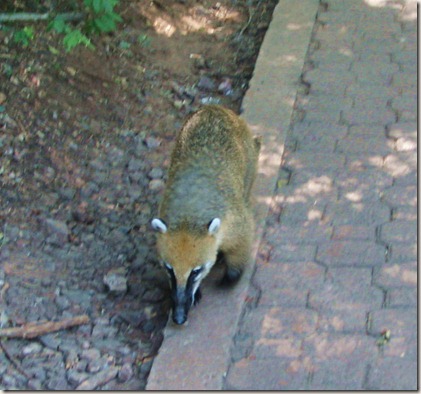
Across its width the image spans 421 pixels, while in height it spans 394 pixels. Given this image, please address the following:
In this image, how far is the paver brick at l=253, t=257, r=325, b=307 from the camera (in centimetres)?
532

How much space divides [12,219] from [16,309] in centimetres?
86

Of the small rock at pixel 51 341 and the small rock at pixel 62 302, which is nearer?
the small rock at pixel 51 341

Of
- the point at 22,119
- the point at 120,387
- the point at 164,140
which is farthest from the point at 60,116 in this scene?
the point at 120,387

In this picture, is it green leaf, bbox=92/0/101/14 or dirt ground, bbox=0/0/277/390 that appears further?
green leaf, bbox=92/0/101/14

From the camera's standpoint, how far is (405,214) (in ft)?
19.2

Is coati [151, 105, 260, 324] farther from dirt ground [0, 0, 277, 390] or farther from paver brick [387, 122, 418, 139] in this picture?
paver brick [387, 122, 418, 139]

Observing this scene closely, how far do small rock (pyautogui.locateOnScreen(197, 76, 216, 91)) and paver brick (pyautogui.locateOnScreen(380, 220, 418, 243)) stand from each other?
270 centimetres

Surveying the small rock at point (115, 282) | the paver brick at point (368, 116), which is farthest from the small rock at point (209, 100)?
the small rock at point (115, 282)

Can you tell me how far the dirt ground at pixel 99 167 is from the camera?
516 centimetres

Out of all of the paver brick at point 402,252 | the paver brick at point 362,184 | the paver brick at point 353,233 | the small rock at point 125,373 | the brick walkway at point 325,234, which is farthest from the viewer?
the paver brick at point 362,184

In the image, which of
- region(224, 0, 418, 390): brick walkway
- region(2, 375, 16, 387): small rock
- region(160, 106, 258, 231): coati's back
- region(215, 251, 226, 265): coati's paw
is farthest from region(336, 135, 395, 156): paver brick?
region(2, 375, 16, 387): small rock

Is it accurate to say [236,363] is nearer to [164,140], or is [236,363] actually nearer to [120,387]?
[120,387]

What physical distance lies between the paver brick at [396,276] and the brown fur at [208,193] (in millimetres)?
891

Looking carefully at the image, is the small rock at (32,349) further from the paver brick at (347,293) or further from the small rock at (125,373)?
the paver brick at (347,293)
